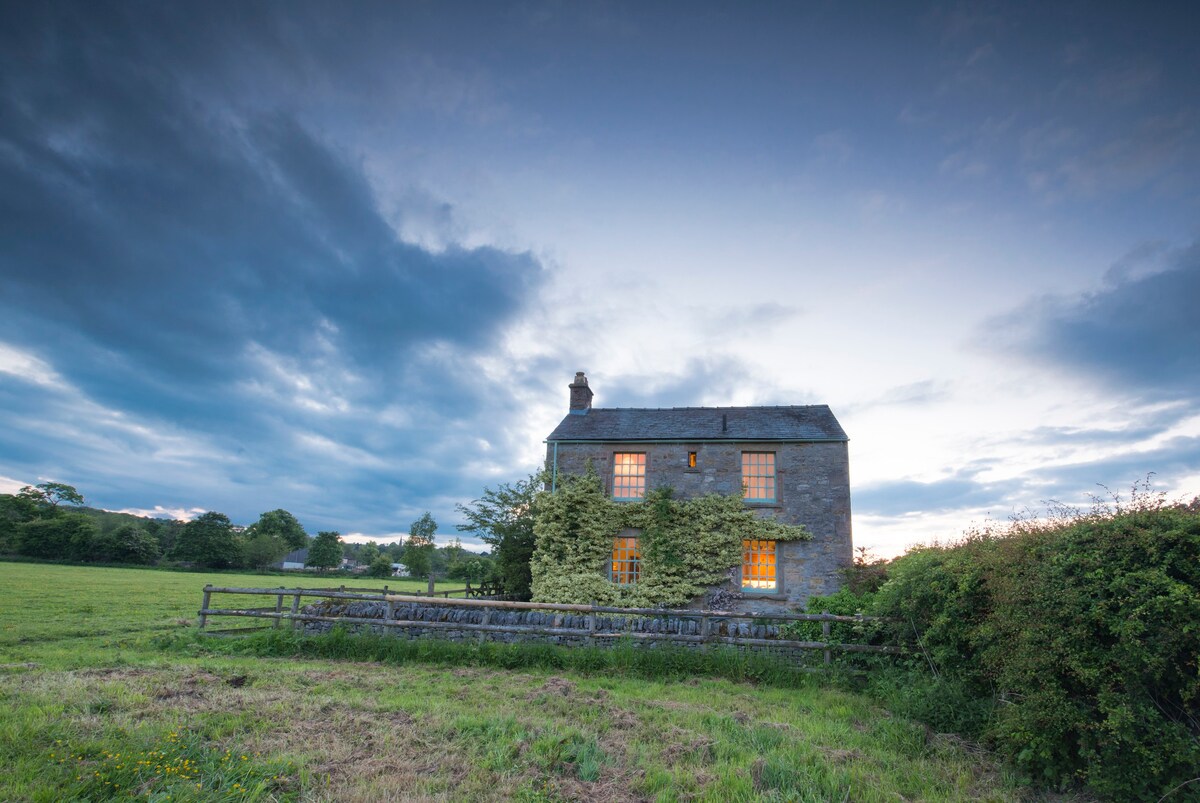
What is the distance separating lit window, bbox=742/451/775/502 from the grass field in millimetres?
9753

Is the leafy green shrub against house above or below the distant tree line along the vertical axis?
above

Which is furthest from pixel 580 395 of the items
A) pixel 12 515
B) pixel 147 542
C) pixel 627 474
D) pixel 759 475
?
pixel 12 515

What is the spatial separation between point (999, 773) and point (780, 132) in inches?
552

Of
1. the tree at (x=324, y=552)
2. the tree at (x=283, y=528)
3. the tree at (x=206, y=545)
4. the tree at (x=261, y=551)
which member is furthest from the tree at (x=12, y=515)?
A: the tree at (x=324, y=552)

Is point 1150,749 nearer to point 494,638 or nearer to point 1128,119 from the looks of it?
point 494,638

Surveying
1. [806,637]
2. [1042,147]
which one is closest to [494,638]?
[806,637]

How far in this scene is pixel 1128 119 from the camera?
1020cm

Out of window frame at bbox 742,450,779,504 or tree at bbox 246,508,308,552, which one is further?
tree at bbox 246,508,308,552

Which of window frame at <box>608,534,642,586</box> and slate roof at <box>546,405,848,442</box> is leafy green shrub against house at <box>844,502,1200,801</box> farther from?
window frame at <box>608,534,642,586</box>

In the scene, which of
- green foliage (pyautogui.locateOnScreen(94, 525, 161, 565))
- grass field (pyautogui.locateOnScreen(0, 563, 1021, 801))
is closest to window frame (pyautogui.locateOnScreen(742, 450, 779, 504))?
grass field (pyautogui.locateOnScreen(0, 563, 1021, 801))

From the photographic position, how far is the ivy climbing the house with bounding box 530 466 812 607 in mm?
18484

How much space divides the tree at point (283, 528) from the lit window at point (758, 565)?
101563 mm

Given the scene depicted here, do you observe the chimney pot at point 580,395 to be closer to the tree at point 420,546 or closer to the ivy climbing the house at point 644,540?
the ivy climbing the house at point 644,540

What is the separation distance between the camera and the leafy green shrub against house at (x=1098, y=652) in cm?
456
